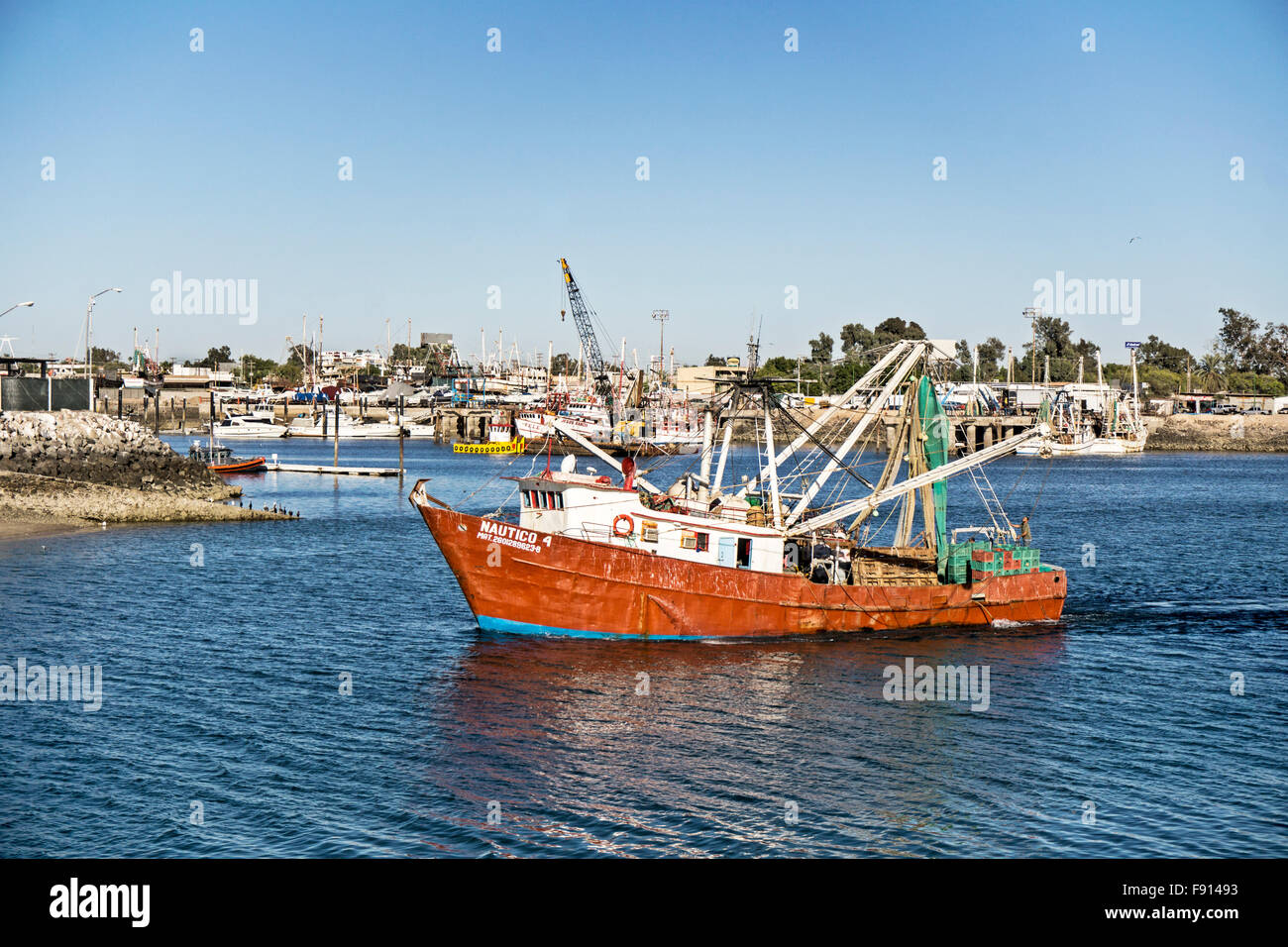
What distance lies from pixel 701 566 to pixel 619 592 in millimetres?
3215

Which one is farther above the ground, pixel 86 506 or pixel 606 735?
pixel 86 506

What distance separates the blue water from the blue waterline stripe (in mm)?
483

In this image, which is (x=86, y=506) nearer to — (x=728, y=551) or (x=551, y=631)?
(x=551, y=631)

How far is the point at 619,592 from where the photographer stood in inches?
1555

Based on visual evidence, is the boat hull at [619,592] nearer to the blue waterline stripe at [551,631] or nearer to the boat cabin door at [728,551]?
the blue waterline stripe at [551,631]

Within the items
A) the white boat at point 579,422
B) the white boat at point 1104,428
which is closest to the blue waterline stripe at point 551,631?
the white boat at point 579,422

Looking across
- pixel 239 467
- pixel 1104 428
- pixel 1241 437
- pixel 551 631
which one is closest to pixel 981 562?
pixel 551 631

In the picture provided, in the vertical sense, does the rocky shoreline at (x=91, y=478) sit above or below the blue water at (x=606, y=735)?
above

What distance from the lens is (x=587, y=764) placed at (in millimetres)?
27609

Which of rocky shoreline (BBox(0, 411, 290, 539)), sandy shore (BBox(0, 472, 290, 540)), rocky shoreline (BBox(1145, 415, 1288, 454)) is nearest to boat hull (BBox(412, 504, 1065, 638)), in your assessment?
sandy shore (BBox(0, 472, 290, 540))

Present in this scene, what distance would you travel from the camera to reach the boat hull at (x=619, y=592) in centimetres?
3903

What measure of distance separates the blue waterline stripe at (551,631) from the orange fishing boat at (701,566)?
0.05 m
